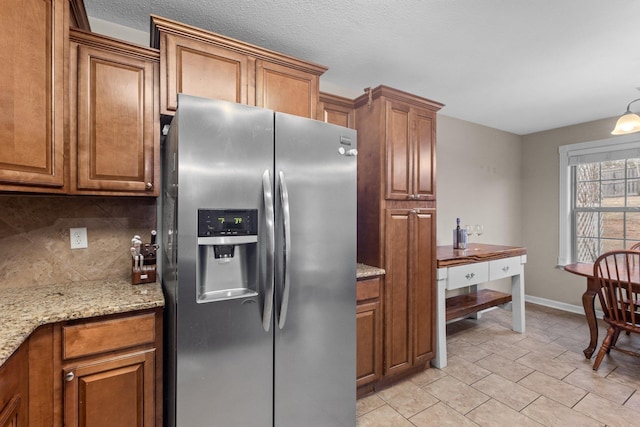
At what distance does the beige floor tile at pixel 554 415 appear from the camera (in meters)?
1.94

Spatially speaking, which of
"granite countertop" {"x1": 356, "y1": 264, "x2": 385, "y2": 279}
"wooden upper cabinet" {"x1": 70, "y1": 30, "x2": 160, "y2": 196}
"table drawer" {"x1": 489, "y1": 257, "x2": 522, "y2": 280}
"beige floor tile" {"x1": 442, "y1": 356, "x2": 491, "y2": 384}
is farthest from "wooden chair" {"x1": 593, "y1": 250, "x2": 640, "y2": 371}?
"wooden upper cabinet" {"x1": 70, "y1": 30, "x2": 160, "y2": 196}

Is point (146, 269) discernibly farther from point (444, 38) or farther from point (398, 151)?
point (444, 38)

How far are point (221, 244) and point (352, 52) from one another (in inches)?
69.1

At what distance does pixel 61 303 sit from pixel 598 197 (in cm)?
558

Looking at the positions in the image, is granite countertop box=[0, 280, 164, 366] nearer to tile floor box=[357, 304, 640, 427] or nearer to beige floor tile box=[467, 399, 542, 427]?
tile floor box=[357, 304, 640, 427]

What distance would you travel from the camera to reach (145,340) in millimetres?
1420

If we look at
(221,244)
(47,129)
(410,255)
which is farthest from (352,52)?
(47,129)

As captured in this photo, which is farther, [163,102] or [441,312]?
[441,312]

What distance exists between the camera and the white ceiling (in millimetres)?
1795

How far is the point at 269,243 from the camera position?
1445mm

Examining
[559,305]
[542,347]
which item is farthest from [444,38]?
[559,305]

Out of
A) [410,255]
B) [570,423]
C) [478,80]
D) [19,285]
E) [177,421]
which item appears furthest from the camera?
[478,80]

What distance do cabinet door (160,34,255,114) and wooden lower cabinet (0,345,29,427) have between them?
1.24 metres

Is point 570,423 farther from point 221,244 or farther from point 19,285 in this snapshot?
point 19,285
